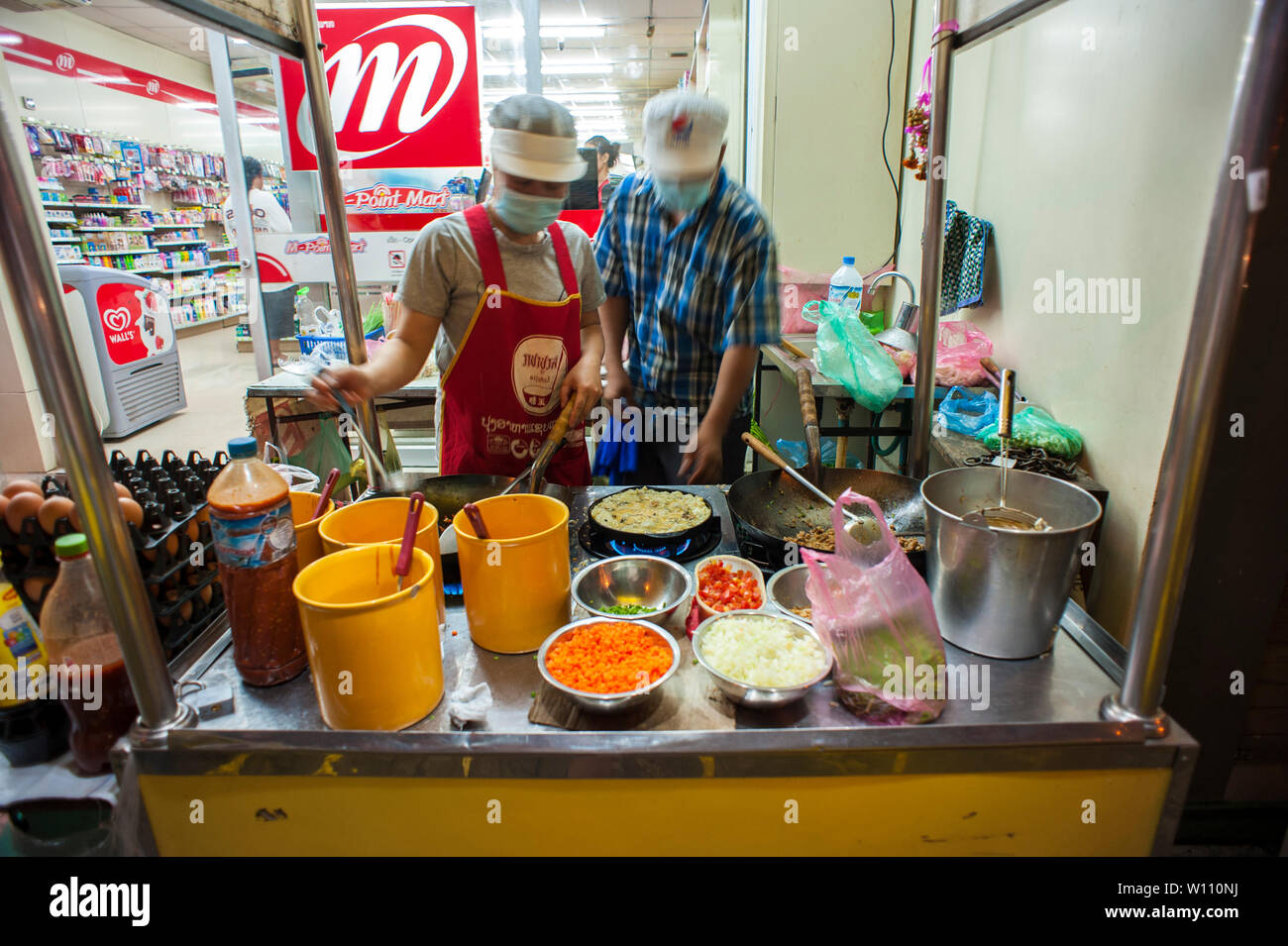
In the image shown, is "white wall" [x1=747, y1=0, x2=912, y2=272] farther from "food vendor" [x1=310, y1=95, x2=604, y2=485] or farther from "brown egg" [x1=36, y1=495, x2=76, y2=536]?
"brown egg" [x1=36, y1=495, x2=76, y2=536]

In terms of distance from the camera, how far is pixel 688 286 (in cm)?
244

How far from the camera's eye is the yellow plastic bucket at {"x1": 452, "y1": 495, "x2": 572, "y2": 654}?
1.13 metres

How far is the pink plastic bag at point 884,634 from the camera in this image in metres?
1.07

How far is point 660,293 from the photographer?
2537 millimetres

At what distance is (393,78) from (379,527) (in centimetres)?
354

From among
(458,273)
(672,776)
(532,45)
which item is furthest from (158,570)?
(532,45)

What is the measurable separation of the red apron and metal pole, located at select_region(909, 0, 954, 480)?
3.30ft

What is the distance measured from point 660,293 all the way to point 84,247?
1047cm

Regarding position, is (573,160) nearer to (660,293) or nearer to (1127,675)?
(660,293)

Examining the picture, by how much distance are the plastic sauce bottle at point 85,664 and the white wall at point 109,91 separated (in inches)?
355

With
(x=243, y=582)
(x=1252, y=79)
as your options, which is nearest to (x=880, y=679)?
(x=1252, y=79)

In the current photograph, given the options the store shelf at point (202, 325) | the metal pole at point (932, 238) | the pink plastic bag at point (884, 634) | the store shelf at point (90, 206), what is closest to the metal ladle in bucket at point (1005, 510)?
the pink plastic bag at point (884, 634)

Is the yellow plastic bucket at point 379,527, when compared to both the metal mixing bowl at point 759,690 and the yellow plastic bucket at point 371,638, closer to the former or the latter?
the yellow plastic bucket at point 371,638

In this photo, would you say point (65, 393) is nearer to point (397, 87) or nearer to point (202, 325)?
point (397, 87)
